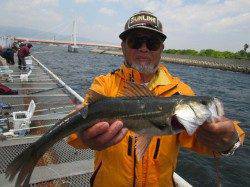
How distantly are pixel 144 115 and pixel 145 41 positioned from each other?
1.65 m

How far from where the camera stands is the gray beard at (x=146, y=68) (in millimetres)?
4598

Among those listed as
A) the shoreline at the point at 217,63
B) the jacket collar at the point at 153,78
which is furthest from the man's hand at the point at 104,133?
the shoreline at the point at 217,63

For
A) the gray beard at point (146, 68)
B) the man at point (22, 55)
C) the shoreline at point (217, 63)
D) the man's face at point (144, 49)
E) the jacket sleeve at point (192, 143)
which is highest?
the man's face at point (144, 49)

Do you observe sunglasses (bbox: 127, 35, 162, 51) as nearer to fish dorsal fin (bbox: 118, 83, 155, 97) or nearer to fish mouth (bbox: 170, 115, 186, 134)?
fish dorsal fin (bbox: 118, 83, 155, 97)

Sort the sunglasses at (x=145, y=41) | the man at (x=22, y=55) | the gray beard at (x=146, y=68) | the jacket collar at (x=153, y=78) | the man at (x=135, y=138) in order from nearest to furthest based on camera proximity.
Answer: the man at (x=135, y=138) → the jacket collar at (x=153, y=78) → the gray beard at (x=146, y=68) → the sunglasses at (x=145, y=41) → the man at (x=22, y=55)

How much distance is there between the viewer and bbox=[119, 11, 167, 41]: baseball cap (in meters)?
4.53

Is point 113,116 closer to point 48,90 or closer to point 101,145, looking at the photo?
point 101,145

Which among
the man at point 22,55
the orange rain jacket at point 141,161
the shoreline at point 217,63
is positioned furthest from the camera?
the shoreline at point 217,63

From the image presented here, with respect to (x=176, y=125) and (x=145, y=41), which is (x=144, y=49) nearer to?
(x=145, y=41)

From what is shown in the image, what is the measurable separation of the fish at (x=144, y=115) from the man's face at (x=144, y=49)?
1223mm

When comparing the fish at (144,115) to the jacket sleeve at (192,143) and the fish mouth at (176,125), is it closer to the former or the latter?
the fish mouth at (176,125)

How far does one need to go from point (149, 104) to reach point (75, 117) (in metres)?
0.84

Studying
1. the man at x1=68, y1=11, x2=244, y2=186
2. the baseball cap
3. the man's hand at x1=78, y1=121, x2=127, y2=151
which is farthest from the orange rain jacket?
the baseball cap

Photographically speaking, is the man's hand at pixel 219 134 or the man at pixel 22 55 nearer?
the man's hand at pixel 219 134
